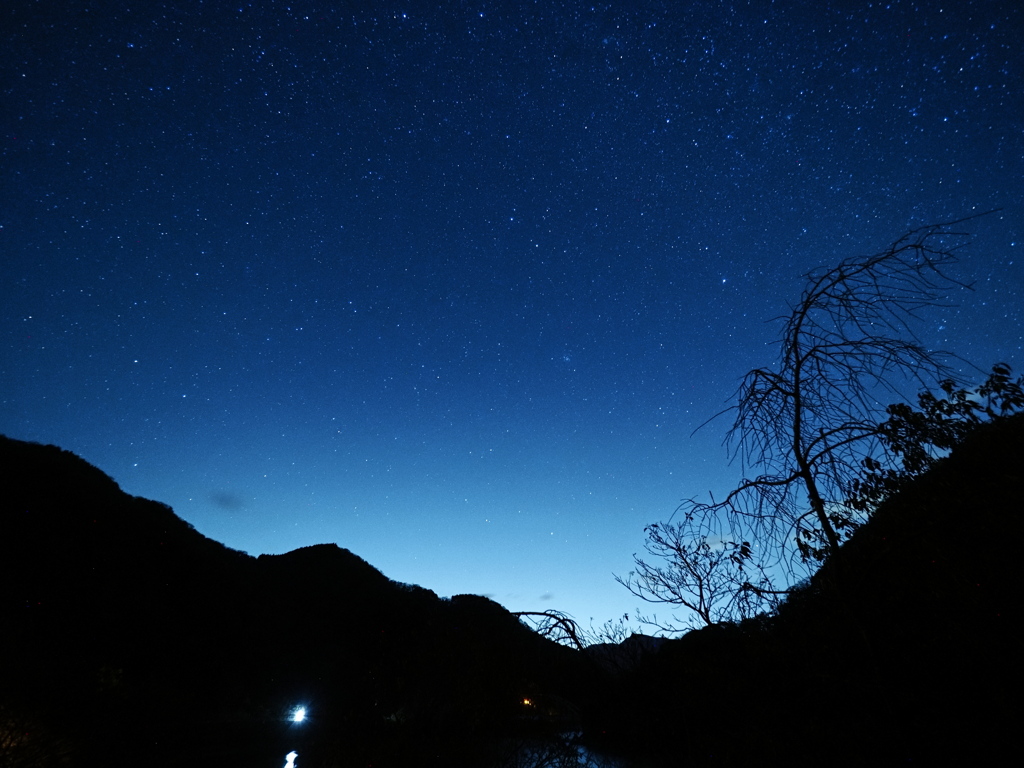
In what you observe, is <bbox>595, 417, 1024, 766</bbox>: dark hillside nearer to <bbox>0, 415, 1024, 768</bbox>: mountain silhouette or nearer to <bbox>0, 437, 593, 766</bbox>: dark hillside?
<bbox>0, 415, 1024, 768</bbox>: mountain silhouette

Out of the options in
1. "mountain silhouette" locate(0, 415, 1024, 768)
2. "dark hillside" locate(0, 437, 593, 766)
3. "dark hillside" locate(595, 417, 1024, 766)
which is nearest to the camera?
"dark hillside" locate(595, 417, 1024, 766)

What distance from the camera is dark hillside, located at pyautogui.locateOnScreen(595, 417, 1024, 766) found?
298cm

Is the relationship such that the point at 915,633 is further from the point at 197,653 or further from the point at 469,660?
the point at 197,653

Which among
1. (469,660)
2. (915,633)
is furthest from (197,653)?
(915,633)

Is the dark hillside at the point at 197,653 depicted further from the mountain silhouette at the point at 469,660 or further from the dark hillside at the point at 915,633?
the dark hillside at the point at 915,633

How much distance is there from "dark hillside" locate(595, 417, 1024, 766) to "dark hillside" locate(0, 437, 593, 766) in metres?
3.00

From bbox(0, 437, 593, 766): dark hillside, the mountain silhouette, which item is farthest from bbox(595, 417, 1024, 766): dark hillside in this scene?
bbox(0, 437, 593, 766): dark hillside

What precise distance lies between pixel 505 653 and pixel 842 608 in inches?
225

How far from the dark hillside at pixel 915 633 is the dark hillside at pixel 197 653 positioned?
3.00 meters

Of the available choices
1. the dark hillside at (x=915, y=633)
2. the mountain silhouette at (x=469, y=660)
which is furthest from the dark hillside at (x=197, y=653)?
the dark hillside at (x=915, y=633)

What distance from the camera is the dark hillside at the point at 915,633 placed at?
9.77ft

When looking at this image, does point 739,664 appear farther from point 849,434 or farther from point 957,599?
point 849,434

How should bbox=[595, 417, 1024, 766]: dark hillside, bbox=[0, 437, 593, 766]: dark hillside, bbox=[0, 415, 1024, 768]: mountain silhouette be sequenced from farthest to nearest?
bbox=[0, 437, 593, 766]: dark hillside
bbox=[0, 415, 1024, 768]: mountain silhouette
bbox=[595, 417, 1024, 766]: dark hillside

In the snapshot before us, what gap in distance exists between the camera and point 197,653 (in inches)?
1197
